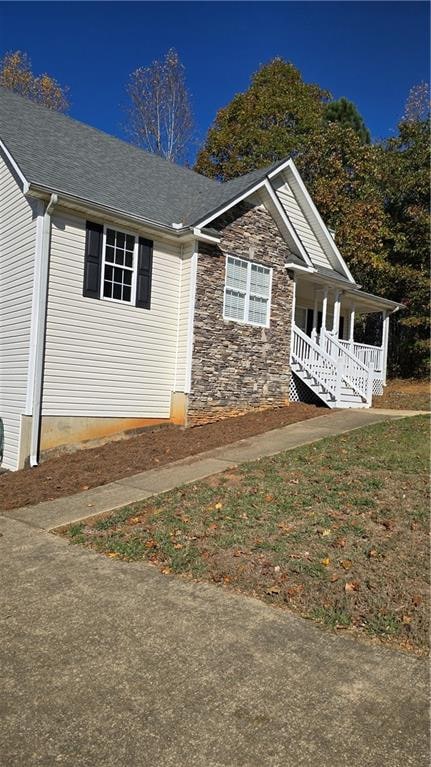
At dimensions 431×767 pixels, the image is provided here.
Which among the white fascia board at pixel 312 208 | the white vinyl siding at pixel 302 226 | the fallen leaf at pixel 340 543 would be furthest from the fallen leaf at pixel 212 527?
the white fascia board at pixel 312 208

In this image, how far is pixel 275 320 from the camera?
558 inches

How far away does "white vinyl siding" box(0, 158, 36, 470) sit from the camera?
10594 millimetres

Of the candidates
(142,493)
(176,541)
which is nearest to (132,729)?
(176,541)

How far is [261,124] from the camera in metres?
30.6

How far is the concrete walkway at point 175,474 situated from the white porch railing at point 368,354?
22.6ft

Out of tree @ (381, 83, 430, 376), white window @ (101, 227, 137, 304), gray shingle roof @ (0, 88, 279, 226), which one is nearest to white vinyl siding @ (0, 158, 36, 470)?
gray shingle roof @ (0, 88, 279, 226)

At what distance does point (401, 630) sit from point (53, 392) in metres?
8.00

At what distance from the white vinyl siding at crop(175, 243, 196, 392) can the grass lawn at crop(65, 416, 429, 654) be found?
4516 mm

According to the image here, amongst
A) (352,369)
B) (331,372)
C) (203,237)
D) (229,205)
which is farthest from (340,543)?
(352,369)

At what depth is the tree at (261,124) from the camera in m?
28.5

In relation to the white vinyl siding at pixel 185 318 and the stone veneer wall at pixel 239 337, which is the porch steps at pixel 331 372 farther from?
the white vinyl siding at pixel 185 318

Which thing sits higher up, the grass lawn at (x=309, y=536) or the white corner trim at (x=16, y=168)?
the white corner trim at (x=16, y=168)

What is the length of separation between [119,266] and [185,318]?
186cm

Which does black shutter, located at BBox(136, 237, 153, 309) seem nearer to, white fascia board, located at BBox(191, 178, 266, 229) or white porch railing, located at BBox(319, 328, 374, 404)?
white fascia board, located at BBox(191, 178, 266, 229)
